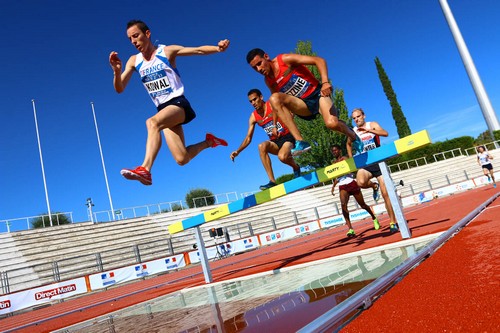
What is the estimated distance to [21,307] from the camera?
11453 millimetres

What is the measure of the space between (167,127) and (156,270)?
12490 millimetres

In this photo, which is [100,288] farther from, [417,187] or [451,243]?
[417,187]

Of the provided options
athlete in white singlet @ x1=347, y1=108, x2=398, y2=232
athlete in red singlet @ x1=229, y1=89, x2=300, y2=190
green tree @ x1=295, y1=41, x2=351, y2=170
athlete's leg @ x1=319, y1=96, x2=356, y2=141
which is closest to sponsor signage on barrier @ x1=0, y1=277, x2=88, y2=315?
athlete in red singlet @ x1=229, y1=89, x2=300, y2=190

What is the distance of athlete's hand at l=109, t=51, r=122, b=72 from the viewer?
12.7ft

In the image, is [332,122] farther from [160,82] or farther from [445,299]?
[445,299]

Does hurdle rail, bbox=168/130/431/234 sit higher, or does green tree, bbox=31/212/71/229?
green tree, bbox=31/212/71/229

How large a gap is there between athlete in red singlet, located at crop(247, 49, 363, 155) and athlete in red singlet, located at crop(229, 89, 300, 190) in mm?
863

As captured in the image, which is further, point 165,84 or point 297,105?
point 297,105

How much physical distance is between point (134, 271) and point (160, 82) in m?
12.2

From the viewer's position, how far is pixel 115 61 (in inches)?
156

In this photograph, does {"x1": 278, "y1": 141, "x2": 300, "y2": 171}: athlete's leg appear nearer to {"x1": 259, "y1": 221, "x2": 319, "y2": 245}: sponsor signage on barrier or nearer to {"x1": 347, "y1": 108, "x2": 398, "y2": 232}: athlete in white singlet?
{"x1": 347, "y1": 108, "x2": 398, "y2": 232}: athlete in white singlet

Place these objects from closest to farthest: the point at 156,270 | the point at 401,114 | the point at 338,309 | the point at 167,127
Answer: the point at 338,309 < the point at 167,127 < the point at 156,270 < the point at 401,114

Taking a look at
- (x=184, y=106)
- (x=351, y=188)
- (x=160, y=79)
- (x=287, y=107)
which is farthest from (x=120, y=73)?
(x=351, y=188)

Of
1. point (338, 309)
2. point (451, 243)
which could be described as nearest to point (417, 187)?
point (451, 243)
